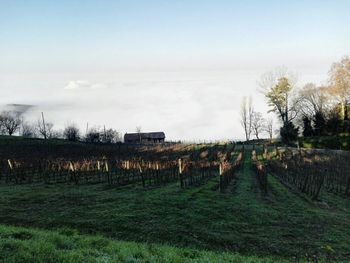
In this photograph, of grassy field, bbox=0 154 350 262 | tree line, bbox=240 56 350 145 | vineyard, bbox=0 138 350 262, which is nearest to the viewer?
grassy field, bbox=0 154 350 262

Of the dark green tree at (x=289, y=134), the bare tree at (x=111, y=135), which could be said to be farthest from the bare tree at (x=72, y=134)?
the dark green tree at (x=289, y=134)

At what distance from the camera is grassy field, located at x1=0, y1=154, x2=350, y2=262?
10.1 m

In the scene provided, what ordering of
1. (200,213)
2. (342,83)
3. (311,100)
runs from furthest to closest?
1. (311,100)
2. (342,83)
3. (200,213)

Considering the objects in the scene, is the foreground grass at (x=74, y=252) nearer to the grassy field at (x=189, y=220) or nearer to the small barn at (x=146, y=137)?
the grassy field at (x=189, y=220)

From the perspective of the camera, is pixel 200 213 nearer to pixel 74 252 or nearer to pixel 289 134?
pixel 74 252

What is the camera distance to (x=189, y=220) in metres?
12.9

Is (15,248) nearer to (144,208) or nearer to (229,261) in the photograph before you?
(229,261)

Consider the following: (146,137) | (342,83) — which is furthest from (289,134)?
(146,137)

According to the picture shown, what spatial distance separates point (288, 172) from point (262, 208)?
13.1 metres

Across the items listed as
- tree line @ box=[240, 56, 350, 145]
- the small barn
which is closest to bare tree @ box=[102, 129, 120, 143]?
the small barn

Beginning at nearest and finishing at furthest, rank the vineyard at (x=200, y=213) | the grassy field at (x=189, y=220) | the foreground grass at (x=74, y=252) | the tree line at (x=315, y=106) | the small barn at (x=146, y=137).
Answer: the foreground grass at (x=74, y=252) < the grassy field at (x=189, y=220) < the vineyard at (x=200, y=213) < the tree line at (x=315, y=106) < the small barn at (x=146, y=137)

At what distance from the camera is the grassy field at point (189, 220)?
398 inches

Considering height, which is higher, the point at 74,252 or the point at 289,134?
the point at 289,134

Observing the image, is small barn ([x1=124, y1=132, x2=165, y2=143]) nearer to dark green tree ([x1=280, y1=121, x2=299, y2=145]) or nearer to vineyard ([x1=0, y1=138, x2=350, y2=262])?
dark green tree ([x1=280, y1=121, x2=299, y2=145])
